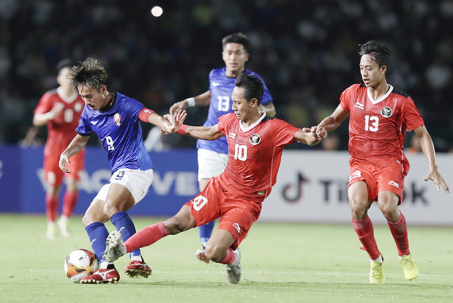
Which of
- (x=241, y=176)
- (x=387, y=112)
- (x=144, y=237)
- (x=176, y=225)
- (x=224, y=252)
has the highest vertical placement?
(x=387, y=112)

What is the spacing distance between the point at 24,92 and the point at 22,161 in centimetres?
318

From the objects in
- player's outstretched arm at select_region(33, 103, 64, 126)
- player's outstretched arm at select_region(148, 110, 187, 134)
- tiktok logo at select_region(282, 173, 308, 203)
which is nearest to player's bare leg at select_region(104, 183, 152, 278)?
player's outstretched arm at select_region(148, 110, 187, 134)

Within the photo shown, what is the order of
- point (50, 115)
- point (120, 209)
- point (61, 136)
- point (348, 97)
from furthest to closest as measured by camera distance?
point (61, 136) → point (50, 115) → point (348, 97) → point (120, 209)

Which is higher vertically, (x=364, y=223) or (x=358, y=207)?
(x=358, y=207)

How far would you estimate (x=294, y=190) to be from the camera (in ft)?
40.3

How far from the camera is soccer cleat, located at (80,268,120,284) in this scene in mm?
5465

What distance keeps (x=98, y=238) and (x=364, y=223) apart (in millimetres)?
2442

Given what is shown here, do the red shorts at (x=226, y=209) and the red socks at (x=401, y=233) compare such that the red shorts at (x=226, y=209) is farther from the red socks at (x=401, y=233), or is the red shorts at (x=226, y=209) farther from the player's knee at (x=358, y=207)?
the red socks at (x=401, y=233)

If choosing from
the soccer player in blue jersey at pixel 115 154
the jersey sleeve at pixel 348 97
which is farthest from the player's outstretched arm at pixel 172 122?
the jersey sleeve at pixel 348 97

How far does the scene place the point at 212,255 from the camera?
538 centimetres

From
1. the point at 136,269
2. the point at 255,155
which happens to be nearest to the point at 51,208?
the point at 136,269

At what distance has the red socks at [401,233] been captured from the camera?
605 centimetres

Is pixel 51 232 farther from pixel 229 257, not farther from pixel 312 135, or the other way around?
pixel 312 135

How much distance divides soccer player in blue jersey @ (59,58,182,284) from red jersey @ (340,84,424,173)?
1781 mm
